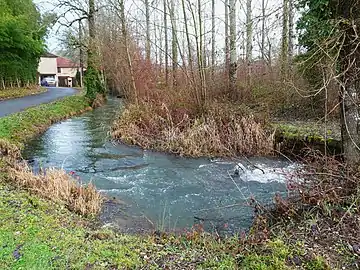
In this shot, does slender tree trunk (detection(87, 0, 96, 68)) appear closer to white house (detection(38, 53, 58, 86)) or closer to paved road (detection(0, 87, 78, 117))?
paved road (detection(0, 87, 78, 117))

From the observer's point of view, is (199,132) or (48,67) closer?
(199,132)

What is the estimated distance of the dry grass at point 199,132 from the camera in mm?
9742

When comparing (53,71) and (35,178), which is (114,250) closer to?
(35,178)

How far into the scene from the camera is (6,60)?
27891 mm

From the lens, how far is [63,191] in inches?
229

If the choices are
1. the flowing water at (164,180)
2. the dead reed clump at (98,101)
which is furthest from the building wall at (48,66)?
the flowing water at (164,180)

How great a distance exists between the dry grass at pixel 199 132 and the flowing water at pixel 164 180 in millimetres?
479

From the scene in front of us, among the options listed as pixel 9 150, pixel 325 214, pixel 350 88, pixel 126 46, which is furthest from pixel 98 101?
pixel 325 214

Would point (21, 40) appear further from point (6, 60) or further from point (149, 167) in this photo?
point (149, 167)

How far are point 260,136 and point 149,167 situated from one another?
3477 mm

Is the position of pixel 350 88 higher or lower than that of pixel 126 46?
lower

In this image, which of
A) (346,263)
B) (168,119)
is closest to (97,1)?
(168,119)

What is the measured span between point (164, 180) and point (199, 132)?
10.0 feet

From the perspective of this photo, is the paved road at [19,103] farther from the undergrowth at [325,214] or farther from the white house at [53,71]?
the white house at [53,71]
